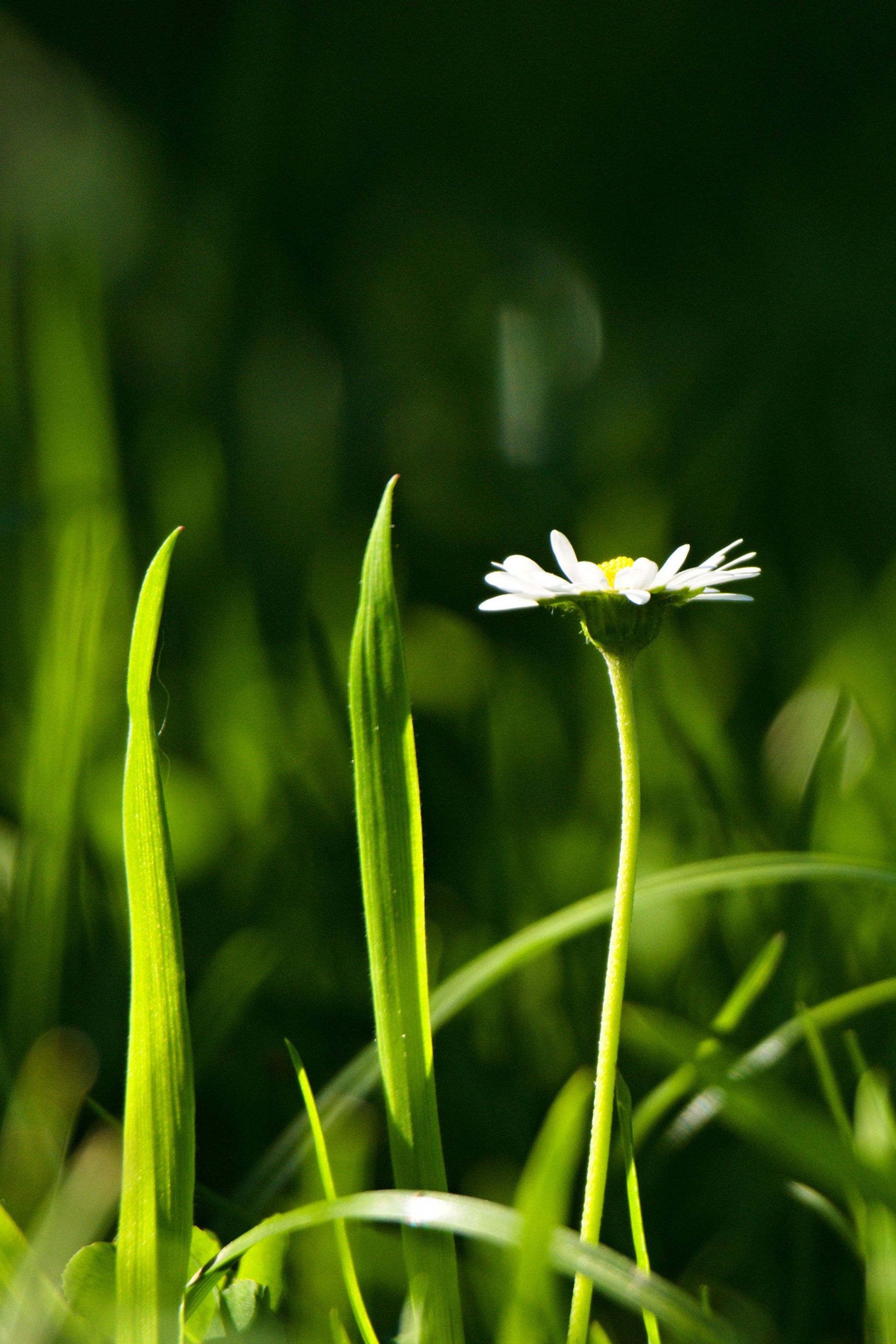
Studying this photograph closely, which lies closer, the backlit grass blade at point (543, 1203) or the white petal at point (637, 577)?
the backlit grass blade at point (543, 1203)

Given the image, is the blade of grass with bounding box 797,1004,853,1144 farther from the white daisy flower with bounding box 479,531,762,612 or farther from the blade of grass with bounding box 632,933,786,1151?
the white daisy flower with bounding box 479,531,762,612

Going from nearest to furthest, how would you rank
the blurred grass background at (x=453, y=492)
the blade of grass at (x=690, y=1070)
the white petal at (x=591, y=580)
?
the white petal at (x=591, y=580) → the blade of grass at (x=690, y=1070) → the blurred grass background at (x=453, y=492)

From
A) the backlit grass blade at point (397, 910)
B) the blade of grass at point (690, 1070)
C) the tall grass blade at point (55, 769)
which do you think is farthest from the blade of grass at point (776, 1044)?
the tall grass blade at point (55, 769)

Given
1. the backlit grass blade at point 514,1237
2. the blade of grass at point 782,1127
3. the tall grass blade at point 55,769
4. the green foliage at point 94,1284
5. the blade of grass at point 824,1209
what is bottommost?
the blade of grass at point 824,1209

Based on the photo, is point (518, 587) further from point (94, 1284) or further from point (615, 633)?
point (94, 1284)

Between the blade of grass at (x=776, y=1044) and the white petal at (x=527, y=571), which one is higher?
the white petal at (x=527, y=571)

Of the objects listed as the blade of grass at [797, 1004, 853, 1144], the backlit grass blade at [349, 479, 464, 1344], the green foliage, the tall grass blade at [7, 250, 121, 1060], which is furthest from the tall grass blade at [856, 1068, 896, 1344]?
the tall grass blade at [7, 250, 121, 1060]

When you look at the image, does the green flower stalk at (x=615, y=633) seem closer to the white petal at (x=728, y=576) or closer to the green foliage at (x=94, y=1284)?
the white petal at (x=728, y=576)
